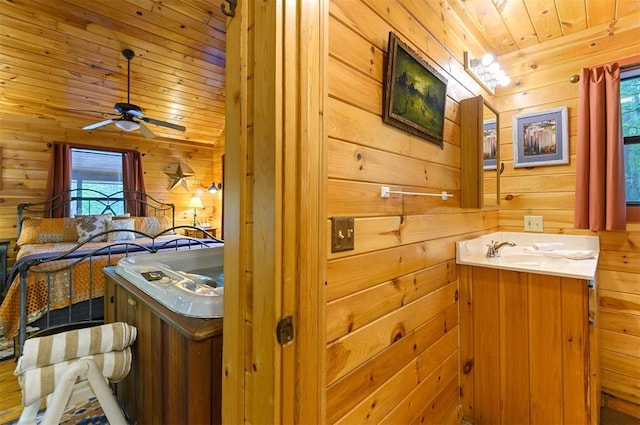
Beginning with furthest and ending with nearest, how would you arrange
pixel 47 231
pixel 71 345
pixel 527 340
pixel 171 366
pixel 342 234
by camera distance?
1. pixel 47 231
2. pixel 527 340
3. pixel 71 345
4. pixel 171 366
5. pixel 342 234

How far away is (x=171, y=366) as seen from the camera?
1.13 metres

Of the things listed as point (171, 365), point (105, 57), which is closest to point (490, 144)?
point (171, 365)

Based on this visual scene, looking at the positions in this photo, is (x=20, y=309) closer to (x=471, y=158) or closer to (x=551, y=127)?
(x=471, y=158)

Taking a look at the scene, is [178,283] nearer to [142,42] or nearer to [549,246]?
[549,246]

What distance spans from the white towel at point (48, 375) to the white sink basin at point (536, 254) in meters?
1.74

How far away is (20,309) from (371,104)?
9.33 ft

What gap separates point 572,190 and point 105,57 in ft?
14.6

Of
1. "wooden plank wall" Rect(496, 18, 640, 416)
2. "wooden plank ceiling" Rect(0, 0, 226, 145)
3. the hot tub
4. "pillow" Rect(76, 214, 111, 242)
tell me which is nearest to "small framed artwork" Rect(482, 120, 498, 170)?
"wooden plank wall" Rect(496, 18, 640, 416)

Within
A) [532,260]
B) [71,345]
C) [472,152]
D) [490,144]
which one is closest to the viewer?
[71,345]

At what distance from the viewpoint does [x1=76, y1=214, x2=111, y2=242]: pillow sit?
154 inches

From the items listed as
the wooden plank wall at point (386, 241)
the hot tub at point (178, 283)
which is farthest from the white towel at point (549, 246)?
the hot tub at point (178, 283)

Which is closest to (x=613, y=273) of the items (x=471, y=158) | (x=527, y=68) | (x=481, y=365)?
(x=481, y=365)

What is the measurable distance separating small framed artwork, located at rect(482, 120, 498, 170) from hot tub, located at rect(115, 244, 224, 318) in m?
1.93

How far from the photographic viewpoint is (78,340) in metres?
1.26
